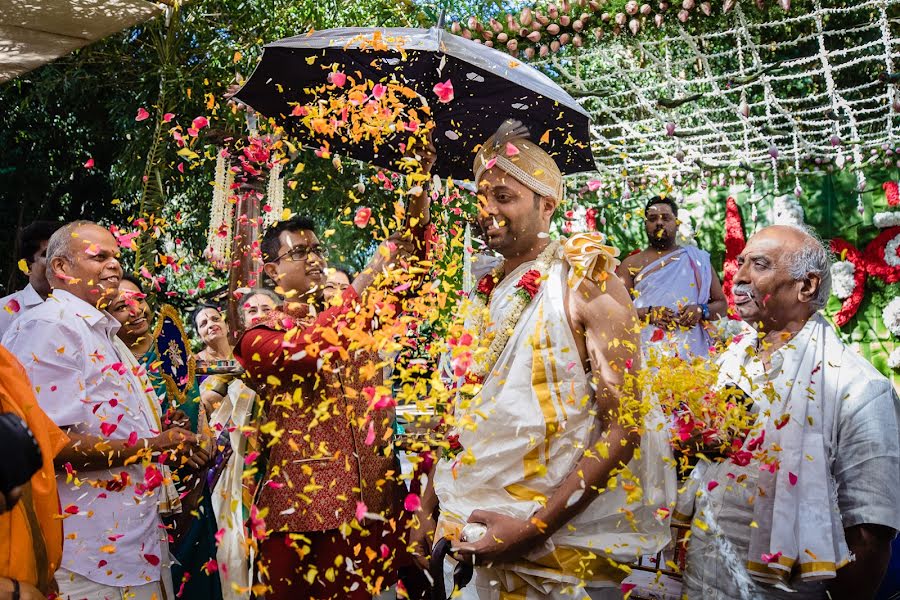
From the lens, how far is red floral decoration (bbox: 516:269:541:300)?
2980mm

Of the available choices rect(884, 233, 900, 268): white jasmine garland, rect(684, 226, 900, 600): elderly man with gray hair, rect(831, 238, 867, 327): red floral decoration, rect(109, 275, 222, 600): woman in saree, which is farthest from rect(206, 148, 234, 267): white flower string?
rect(884, 233, 900, 268): white jasmine garland

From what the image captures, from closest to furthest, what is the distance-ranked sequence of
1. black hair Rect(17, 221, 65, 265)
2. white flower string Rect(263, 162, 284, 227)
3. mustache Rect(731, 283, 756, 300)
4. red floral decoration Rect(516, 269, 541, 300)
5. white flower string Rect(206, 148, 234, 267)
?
red floral decoration Rect(516, 269, 541, 300) < mustache Rect(731, 283, 756, 300) < black hair Rect(17, 221, 65, 265) < white flower string Rect(263, 162, 284, 227) < white flower string Rect(206, 148, 234, 267)

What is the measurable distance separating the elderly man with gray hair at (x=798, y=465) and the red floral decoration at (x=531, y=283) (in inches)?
31.3

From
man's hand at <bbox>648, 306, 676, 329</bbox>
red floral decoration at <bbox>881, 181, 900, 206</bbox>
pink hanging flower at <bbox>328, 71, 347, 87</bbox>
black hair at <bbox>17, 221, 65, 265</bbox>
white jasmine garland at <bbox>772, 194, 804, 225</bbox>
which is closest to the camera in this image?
pink hanging flower at <bbox>328, 71, 347, 87</bbox>

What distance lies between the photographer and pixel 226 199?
7051 millimetres

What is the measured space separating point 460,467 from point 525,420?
331 mm

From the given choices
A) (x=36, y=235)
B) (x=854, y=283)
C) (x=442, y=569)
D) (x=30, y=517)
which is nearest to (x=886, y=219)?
(x=854, y=283)

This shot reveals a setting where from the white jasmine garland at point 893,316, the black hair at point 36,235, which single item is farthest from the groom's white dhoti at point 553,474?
the white jasmine garland at point 893,316

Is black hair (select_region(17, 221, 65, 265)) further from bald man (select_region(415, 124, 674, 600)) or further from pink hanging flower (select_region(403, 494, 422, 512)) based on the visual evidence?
bald man (select_region(415, 124, 674, 600))

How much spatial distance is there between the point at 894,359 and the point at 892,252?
1054 mm

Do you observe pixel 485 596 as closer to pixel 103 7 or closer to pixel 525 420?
pixel 525 420

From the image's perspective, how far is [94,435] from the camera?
3346mm

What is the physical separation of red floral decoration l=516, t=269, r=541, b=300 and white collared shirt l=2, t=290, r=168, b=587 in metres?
1.80

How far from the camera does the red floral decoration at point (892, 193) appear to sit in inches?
314
